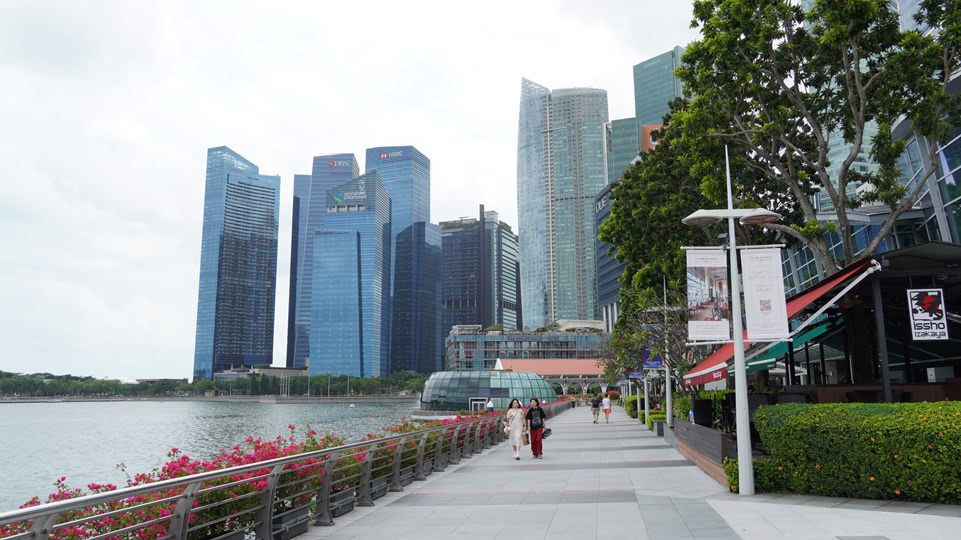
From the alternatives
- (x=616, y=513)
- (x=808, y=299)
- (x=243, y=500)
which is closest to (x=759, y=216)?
(x=808, y=299)

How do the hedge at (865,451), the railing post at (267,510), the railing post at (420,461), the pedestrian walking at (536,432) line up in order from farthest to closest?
the pedestrian walking at (536,432) → the railing post at (420,461) → the hedge at (865,451) → the railing post at (267,510)

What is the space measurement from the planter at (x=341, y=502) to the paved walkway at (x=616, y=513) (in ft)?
0.41

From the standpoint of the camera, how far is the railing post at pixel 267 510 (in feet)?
26.6

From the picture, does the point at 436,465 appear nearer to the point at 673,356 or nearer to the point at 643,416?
the point at 673,356

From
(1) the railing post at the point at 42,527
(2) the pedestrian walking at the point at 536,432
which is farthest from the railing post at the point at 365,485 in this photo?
(2) the pedestrian walking at the point at 536,432

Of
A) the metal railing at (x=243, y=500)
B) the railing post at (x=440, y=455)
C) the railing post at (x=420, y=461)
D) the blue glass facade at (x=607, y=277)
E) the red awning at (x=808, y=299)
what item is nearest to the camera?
the metal railing at (x=243, y=500)

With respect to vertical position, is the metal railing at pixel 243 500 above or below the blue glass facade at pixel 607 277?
below

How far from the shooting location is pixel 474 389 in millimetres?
77188

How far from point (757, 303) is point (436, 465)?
8876 mm

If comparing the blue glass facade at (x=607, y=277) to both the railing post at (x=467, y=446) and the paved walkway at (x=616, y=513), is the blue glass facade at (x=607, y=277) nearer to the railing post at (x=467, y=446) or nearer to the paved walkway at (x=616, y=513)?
the railing post at (x=467, y=446)

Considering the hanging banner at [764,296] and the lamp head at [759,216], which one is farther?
the lamp head at [759,216]

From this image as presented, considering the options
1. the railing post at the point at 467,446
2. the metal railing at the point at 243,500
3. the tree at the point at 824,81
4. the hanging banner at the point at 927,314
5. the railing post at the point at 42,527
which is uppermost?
the tree at the point at 824,81

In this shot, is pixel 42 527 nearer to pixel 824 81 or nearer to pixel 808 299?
pixel 808 299

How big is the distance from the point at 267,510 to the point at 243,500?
1.18 feet
